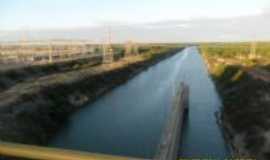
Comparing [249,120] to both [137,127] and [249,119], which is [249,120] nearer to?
[249,119]

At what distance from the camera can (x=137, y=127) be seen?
17.9m

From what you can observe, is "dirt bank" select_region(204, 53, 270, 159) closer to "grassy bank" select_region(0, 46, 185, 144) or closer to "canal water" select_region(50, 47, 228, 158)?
"canal water" select_region(50, 47, 228, 158)

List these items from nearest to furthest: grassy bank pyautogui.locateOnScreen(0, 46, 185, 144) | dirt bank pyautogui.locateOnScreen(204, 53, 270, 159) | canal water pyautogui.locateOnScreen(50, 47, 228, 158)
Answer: dirt bank pyautogui.locateOnScreen(204, 53, 270, 159)
grassy bank pyautogui.locateOnScreen(0, 46, 185, 144)
canal water pyautogui.locateOnScreen(50, 47, 228, 158)

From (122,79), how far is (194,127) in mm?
21882

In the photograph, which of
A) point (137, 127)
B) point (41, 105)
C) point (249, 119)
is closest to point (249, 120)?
point (249, 119)

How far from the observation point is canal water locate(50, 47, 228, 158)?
1461cm

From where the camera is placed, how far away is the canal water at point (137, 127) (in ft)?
47.9

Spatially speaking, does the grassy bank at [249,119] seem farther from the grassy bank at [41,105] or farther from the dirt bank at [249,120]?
the grassy bank at [41,105]

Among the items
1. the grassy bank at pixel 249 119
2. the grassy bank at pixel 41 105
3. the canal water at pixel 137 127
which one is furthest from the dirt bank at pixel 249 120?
the grassy bank at pixel 41 105

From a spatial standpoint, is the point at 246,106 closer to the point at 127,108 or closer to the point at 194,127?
the point at 194,127

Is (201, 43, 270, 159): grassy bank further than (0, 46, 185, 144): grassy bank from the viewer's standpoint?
No

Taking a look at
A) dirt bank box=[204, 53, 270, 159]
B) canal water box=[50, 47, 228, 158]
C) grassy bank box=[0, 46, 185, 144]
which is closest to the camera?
dirt bank box=[204, 53, 270, 159]

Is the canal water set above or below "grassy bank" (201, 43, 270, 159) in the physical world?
below

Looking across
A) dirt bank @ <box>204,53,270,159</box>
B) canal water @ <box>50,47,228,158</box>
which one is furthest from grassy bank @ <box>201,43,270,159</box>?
canal water @ <box>50,47,228,158</box>
